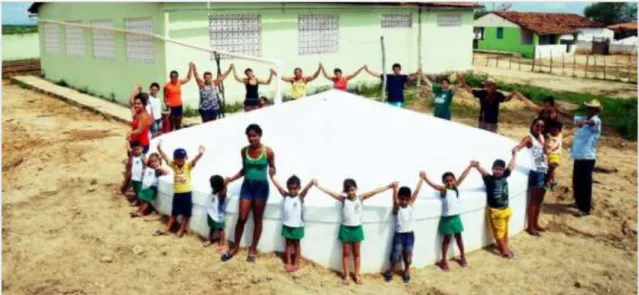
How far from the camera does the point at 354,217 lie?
630cm

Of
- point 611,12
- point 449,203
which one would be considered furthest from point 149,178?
point 611,12

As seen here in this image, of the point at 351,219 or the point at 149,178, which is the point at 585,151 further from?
the point at 149,178

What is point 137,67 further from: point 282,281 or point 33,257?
point 282,281

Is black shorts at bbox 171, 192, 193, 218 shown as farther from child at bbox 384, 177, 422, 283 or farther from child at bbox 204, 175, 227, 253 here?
child at bbox 384, 177, 422, 283

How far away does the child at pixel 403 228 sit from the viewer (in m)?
6.37

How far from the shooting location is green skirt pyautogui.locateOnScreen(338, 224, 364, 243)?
6.34 metres

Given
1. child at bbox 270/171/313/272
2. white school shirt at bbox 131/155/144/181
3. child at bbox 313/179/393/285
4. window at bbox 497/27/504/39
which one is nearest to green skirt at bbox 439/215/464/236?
child at bbox 313/179/393/285

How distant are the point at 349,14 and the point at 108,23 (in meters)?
6.73

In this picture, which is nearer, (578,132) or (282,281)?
(282,281)

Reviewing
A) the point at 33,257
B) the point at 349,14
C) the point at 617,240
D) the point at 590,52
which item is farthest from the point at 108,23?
the point at 590,52

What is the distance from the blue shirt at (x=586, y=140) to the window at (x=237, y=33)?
9063 mm

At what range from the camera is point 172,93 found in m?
10.5

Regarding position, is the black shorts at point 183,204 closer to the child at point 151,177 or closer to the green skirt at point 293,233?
the child at point 151,177

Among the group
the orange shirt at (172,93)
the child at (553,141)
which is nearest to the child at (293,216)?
the child at (553,141)
